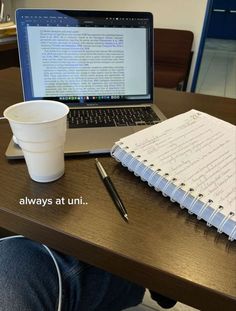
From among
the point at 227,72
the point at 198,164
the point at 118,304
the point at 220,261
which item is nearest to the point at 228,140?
the point at 198,164

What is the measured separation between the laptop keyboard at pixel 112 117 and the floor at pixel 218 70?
244 cm

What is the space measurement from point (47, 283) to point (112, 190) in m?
0.20

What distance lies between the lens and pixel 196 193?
0.41 metres

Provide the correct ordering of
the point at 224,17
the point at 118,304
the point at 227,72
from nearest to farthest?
1. the point at 118,304
2. the point at 227,72
3. the point at 224,17

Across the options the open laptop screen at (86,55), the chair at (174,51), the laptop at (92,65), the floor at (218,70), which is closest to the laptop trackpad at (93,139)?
the laptop at (92,65)

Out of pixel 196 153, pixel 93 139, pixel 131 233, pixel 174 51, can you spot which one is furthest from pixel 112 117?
pixel 174 51

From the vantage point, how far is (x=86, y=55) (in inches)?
27.0

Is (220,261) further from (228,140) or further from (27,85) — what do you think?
(27,85)

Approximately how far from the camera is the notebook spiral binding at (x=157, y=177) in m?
0.38

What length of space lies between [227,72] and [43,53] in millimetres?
3967

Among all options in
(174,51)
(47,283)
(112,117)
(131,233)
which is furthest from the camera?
(174,51)

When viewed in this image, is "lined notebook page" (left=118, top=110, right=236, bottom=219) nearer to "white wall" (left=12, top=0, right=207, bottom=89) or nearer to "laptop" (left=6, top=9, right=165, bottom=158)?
"laptop" (left=6, top=9, right=165, bottom=158)

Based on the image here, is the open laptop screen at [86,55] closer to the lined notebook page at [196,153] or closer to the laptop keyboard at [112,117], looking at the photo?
the laptop keyboard at [112,117]

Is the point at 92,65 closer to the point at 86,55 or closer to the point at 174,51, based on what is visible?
the point at 86,55
